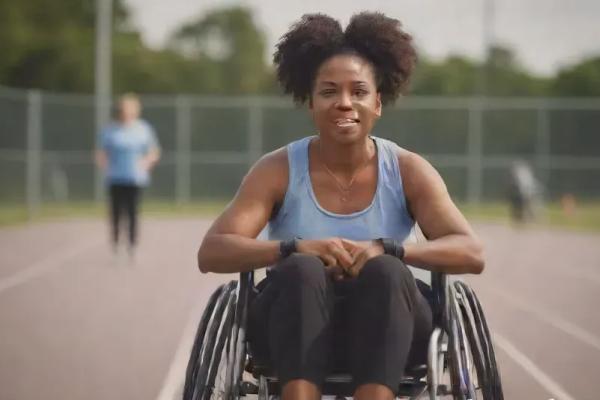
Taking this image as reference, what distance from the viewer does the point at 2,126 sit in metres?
23.3

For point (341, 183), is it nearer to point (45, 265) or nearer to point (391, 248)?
point (391, 248)

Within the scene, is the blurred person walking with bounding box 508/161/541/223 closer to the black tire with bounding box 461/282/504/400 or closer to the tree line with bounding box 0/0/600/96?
the tree line with bounding box 0/0/600/96

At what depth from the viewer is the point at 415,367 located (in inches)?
180

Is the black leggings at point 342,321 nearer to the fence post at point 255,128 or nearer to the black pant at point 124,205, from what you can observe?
the black pant at point 124,205

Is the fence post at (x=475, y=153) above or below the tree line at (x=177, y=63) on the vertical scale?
below

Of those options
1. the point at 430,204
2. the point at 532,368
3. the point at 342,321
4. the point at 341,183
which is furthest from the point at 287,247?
the point at 532,368

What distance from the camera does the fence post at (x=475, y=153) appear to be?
2909 centimetres

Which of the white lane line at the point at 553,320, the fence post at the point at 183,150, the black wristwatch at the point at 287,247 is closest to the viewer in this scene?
the black wristwatch at the point at 287,247

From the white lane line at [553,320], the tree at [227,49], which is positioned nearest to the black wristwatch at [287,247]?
the white lane line at [553,320]

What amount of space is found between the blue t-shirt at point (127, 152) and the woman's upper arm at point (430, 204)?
1018cm

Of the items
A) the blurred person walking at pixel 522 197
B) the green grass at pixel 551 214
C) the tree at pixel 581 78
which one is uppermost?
the tree at pixel 581 78

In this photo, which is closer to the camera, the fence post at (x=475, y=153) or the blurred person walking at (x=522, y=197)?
the blurred person walking at (x=522, y=197)

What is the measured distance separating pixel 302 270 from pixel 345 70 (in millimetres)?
775

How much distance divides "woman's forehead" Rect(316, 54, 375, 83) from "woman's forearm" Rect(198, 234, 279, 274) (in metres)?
0.57
